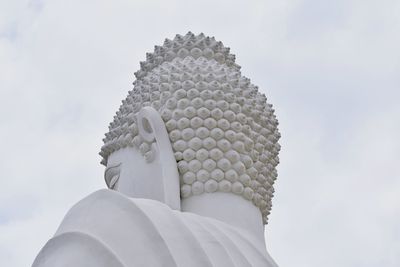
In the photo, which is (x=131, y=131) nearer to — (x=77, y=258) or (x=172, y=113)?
(x=172, y=113)

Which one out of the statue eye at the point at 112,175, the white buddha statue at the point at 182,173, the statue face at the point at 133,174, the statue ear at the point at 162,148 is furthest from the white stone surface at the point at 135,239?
the statue eye at the point at 112,175

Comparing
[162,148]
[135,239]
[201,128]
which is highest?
[201,128]

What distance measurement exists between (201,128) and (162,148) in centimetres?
28

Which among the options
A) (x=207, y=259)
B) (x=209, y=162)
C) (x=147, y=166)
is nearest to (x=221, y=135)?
(x=209, y=162)

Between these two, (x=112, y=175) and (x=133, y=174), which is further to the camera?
(x=112, y=175)

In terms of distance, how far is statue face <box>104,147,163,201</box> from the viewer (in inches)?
189

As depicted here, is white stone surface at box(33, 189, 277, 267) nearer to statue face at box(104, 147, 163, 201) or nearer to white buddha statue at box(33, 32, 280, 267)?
white buddha statue at box(33, 32, 280, 267)

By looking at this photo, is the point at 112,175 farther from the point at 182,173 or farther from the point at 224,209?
the point at 224,209

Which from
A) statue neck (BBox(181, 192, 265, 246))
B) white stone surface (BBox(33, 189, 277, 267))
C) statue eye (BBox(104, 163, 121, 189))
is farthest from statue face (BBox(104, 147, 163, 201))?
white stone surface (BBox(33, 189, 277, 267))

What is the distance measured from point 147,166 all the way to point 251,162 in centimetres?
66

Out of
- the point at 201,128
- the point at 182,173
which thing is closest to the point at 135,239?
the point at 182,173

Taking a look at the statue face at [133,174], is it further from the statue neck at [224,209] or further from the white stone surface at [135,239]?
the white stone surface at [135,239]

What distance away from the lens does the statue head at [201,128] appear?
483 cm

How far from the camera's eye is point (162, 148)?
191 inches
